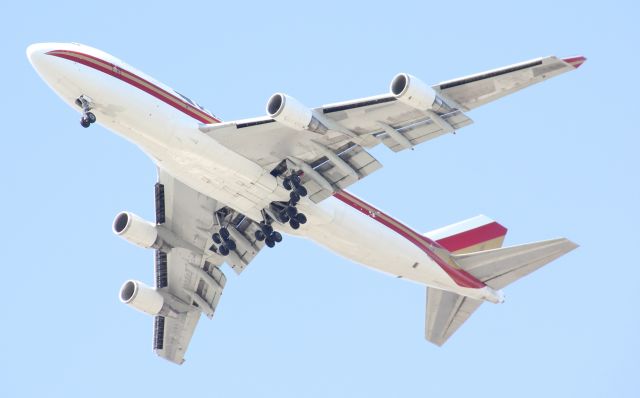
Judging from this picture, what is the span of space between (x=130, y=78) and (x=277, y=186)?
717 centimetres

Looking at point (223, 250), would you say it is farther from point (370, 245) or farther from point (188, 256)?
point (370, 245)

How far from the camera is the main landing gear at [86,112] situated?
3994 centimetres

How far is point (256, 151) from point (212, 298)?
12.4 meters

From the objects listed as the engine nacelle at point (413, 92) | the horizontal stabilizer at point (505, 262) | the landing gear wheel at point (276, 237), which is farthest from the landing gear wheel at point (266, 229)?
the engine nacelle at point (413, 92)

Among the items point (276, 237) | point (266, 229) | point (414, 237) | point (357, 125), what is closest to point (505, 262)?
point (414, 237)

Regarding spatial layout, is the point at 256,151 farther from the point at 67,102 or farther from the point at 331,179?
the point at 67,102

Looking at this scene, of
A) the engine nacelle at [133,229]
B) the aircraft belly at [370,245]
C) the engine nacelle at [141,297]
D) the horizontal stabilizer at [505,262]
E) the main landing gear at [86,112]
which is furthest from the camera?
the engine nacelle at [141,297]

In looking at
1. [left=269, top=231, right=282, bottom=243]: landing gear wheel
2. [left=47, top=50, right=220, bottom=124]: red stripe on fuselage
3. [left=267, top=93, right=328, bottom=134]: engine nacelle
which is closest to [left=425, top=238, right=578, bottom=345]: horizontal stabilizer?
[left=269, top=231, right=282, bottom=243]: landing gear wheel

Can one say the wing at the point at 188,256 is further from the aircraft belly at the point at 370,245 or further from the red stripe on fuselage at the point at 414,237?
the red stripe on fuselage at the point at 414,237

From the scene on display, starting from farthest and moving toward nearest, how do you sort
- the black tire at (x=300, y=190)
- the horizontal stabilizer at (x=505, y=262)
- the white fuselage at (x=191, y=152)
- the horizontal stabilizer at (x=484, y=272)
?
the horizontal stabilizer at (x=505, y=262) < the horizontal stabilizer at (x=484, y=272) < the black tire at (x=300, y=190) < the white fuselage at (x=191, y=152)

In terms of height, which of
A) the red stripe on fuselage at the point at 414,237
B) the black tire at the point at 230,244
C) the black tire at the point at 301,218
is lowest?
the black tire at the point at 230,244

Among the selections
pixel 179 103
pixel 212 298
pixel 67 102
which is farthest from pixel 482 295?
pixel 67 102

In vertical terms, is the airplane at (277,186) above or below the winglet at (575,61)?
below

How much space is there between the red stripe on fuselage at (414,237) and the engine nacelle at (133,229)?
29.6ft
